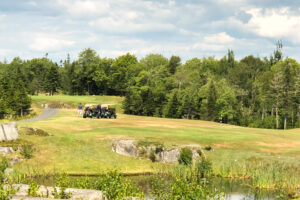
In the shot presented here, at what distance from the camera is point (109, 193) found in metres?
18.9

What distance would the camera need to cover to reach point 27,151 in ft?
131

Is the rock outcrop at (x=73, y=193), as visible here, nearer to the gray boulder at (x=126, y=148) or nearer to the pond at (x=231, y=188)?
the pond at (x=231, y=188)

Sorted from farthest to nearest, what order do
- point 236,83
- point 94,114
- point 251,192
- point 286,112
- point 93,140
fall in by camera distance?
point 236,83
point 286,112
point 94,114
point 93,140
point 251,192

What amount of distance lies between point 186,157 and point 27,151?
743 inches

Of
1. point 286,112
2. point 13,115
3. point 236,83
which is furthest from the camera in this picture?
point 236,83

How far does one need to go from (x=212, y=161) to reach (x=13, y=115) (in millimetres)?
52944

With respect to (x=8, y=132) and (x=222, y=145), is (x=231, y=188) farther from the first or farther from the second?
(x=8, y=132)

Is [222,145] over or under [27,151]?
over

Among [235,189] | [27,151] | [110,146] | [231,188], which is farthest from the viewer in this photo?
[110,146]

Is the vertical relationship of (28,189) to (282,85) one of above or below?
below

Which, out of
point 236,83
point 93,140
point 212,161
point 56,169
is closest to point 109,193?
Result: point 56,169

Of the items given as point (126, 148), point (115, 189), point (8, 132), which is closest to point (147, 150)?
point (126, 148)

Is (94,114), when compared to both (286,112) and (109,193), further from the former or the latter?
(286,112)

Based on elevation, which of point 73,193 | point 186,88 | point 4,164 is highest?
point 186,88
